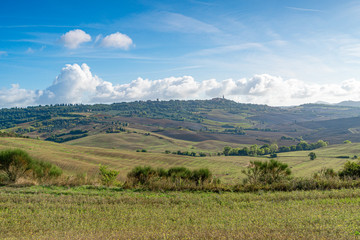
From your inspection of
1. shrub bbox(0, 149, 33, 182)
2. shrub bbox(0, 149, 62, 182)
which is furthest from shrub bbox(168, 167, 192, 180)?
shrub bbox(0, 149, 33, 182)

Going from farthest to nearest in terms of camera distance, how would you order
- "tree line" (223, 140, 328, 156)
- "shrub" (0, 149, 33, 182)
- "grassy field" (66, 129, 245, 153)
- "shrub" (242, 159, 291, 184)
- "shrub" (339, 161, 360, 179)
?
1. "grassy field" (66, 129, 245, 153)
2. "tree line" (223, 140, 328, 156)
3. "shrub" (339, 161, 360, 179)
4. "shrub" (242, 159, 291, 184)
5. "shrub" (0, 149, 33, 182)

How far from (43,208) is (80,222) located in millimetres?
2618

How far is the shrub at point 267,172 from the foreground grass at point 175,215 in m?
3.48

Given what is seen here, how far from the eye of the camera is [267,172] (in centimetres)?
1802

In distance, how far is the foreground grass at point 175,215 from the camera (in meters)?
8.87

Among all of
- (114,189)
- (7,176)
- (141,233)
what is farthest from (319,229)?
(7,176)

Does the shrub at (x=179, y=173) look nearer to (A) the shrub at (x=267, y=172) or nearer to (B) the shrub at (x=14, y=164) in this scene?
(A) the shrub at (x=267, y=172)

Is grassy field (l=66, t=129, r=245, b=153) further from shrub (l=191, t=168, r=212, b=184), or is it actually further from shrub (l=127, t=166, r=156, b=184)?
shrub (l=191, t=168, r=212, b=184)

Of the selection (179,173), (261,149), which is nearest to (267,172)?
(179,173)

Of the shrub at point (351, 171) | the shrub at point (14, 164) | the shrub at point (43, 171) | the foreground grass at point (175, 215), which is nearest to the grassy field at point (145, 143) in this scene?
the shrub at point (43, 171)

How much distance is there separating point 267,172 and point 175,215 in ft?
31.5

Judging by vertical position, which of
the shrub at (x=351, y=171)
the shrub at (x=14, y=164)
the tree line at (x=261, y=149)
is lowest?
the tree line at (x=261, y=149)

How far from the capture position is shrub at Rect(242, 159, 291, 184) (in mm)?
17428

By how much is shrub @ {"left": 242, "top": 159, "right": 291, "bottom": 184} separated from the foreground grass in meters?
3.48
